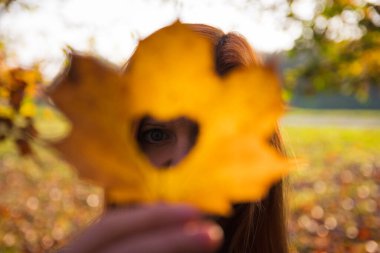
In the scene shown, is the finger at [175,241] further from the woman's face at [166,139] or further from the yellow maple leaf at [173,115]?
the woman's face at [166,139]

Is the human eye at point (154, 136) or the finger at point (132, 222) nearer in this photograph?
the finger at point (132, 222)

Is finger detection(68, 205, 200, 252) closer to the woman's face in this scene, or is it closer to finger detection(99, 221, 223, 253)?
finger detection(99, 221, 223, 253)

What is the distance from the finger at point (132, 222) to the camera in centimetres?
29

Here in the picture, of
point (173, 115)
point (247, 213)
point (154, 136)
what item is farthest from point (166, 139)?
A: point (173, 115)

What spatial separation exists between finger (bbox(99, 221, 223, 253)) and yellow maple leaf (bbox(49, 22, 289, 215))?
0.02 metres

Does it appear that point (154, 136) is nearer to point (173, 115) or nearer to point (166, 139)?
point (166, 139)

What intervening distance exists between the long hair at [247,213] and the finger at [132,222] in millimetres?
660

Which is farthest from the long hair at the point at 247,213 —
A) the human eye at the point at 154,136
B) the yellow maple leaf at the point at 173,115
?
the yellow maple leaf at the point at 173,115

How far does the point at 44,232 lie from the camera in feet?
11.9

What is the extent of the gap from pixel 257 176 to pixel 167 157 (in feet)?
1.62

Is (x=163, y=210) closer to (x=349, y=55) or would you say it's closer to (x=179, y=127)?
(x=179, y=127)

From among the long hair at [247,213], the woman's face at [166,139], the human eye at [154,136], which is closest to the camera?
the woman's face at [166,139]

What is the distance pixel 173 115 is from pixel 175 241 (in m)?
0.09

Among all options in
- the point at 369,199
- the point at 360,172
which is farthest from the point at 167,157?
the point at 360,172
